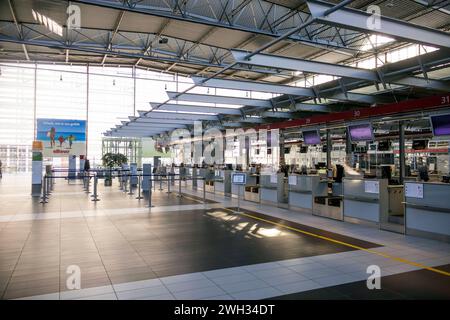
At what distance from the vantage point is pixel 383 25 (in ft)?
20.1

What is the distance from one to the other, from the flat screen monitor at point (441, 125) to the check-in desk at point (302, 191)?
10.7 feet

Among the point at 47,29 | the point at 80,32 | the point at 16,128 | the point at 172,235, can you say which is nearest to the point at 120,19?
the point at 80,32

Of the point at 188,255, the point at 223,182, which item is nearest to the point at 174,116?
the point at 223,182

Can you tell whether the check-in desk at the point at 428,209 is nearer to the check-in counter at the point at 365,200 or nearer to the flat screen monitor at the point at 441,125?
the check-in counter at the point at 365,200

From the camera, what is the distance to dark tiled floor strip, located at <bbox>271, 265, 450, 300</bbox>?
151 inches

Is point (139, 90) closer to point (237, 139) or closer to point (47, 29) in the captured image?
point (237, 139)

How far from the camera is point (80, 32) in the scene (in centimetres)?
1425

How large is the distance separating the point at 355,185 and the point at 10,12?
12.9 m

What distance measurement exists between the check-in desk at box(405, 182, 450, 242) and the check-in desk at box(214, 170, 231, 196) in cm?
837

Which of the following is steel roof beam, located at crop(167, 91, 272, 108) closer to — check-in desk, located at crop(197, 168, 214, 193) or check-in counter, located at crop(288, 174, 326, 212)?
check-in counter, located at crop(288, 174, 326, 212)

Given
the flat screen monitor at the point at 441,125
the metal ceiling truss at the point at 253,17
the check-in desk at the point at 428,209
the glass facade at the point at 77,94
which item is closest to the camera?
the check-in desk at the point at 428,209

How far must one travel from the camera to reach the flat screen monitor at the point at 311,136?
538 inches

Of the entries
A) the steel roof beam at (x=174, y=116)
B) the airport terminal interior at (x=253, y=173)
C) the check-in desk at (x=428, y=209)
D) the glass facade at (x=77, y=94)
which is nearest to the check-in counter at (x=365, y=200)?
the airport terminal interior at (x=253, y=173)

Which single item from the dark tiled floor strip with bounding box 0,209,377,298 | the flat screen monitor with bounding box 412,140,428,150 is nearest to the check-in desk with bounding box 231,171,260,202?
the dark tiled floor strip with bounding box 0,209,377,298
